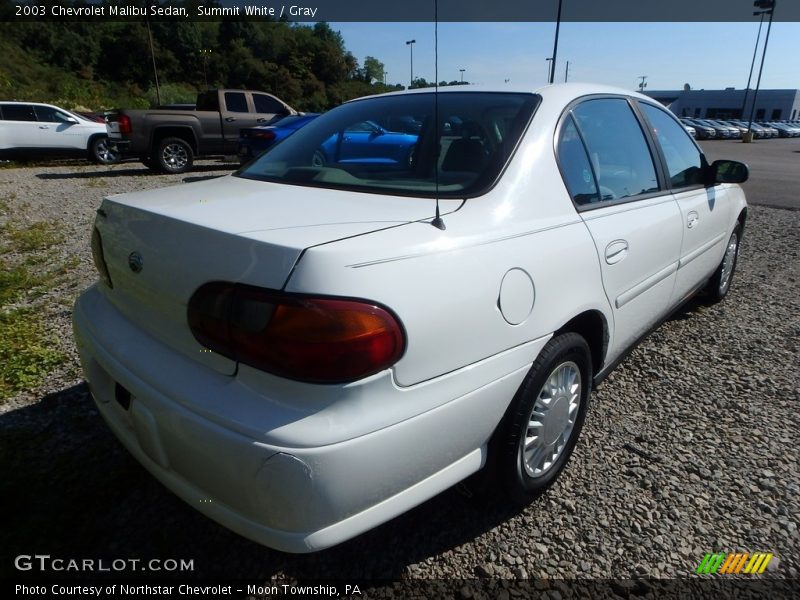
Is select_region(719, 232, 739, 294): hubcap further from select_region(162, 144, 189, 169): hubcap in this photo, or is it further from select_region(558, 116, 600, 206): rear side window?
select_region(162, 144, 189, 169): hubcap

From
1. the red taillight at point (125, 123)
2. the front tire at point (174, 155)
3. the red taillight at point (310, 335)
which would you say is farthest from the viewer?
the front tire at point (174, 155)

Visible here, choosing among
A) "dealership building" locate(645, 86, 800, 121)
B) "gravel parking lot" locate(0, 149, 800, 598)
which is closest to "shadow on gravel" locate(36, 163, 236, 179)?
"gravel parking lot" locate(0, 149, 800, 598)

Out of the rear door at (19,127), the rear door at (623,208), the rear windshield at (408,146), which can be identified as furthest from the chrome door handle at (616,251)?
the rear door at (19,127)

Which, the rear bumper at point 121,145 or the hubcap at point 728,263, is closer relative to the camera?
the hubcap at point 728,263

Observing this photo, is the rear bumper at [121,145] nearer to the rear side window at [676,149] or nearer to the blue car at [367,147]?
the blue car at [367,147]

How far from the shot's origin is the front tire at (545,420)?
1.74 meters

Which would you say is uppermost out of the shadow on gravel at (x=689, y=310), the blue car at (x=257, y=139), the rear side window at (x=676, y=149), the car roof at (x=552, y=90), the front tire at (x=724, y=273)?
the car roof at (x=552, y=90)

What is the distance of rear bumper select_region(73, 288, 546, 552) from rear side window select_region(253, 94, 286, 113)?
13.1m

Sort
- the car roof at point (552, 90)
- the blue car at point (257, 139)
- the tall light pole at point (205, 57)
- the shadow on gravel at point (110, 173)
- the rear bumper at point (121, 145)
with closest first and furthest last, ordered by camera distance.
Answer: the car roof at point (552, 90)
the blue car at point (257, 139)
the rear bumper at point (121, 145)
the shadow on gravel at point (110, 173)
the tall light pole at point (205, 57)

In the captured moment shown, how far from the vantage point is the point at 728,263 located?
13.5ft

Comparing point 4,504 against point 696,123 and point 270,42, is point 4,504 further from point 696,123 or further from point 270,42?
point 270,42

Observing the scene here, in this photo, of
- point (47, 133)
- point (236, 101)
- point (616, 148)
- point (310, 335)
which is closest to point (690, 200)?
point (616, 148)

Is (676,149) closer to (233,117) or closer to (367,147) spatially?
(367,147)

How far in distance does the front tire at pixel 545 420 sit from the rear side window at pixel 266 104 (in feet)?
42.9
